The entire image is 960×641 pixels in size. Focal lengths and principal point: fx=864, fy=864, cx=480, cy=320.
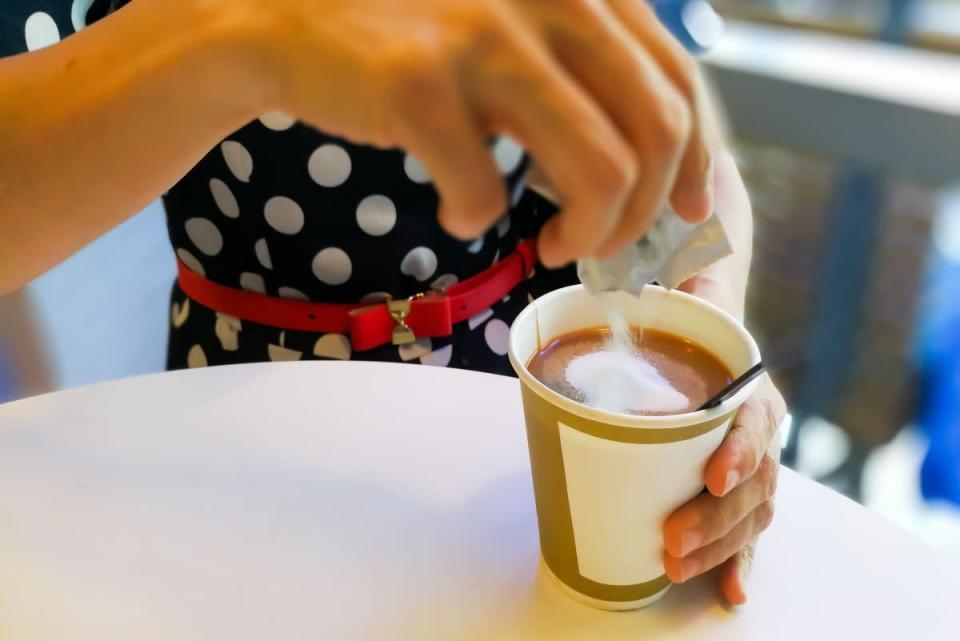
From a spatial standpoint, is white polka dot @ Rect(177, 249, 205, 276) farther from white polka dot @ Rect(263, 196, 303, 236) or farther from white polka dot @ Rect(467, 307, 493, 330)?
white polka dot @ Rect(467, 307, 493, 330)

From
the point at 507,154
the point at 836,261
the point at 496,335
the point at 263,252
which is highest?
the point at 507,154

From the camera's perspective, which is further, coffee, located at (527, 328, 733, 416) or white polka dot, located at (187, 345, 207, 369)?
white polka dot, located at (187, 345, 207, 369)

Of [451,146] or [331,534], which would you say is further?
[331,534]

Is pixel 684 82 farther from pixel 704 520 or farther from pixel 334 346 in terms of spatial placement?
pixel 334 346

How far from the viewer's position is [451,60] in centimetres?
24

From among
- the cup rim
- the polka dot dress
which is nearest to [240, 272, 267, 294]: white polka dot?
the polka dot dress

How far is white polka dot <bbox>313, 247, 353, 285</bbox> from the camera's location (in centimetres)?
63

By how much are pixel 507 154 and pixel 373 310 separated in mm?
385

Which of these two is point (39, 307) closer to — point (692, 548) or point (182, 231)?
point (182, 231)

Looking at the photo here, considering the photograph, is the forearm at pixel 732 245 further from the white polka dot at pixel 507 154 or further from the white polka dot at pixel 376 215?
the white polka dot at pixel 507 154

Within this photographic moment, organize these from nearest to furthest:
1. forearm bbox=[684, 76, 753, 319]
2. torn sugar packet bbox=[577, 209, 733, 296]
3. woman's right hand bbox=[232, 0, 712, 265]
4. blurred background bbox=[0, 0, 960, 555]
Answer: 1. woman's right hand bbox=[232, 0, 712, 265]
2. torn sugar packet bbox=[577, 209, 733, 296]
3. forearm bbox=[684, 76, 753, 319]
4. blurred background bbox=[0, 0, 960, 555]

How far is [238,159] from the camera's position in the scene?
0.61 meters

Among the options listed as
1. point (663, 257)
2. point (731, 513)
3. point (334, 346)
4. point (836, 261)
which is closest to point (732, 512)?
point (731, 513)

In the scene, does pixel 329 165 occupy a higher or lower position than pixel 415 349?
higher
